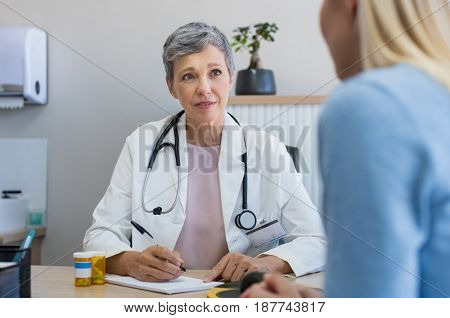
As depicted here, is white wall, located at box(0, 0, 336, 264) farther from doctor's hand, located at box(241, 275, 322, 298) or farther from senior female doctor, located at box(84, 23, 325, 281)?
doctor's hand, located at box(241, 275, 322, 298)

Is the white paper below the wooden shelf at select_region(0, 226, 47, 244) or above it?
above

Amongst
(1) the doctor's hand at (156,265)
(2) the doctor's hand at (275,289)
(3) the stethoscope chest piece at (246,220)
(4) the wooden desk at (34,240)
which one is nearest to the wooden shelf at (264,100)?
(3) the stethoscope chest piece at (246,220)

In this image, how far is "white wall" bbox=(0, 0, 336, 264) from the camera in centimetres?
175

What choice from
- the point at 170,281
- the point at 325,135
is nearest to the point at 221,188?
the point at 170,281

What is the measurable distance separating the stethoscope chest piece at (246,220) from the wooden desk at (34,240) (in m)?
0.63

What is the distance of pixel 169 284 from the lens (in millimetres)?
802

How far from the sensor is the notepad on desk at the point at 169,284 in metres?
0.76

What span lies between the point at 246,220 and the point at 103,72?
920mm

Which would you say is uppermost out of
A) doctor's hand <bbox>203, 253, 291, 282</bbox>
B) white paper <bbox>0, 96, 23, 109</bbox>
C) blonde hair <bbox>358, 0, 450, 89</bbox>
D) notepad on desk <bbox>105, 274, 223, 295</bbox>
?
white paper <bbox>0, 96, 23, 109</bbox>

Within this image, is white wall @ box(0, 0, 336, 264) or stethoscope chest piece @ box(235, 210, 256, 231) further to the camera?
white wall @ box(0, 0, 336, 264)

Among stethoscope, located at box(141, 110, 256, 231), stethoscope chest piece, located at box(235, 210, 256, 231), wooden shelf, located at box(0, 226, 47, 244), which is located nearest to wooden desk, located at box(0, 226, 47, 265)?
wooden shelf, located at box(0, 226, 47, 244)

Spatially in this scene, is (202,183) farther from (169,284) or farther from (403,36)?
(403,36)

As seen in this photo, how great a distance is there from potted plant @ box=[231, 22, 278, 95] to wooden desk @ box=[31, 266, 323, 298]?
31.3 inches

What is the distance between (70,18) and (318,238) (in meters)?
1.19
